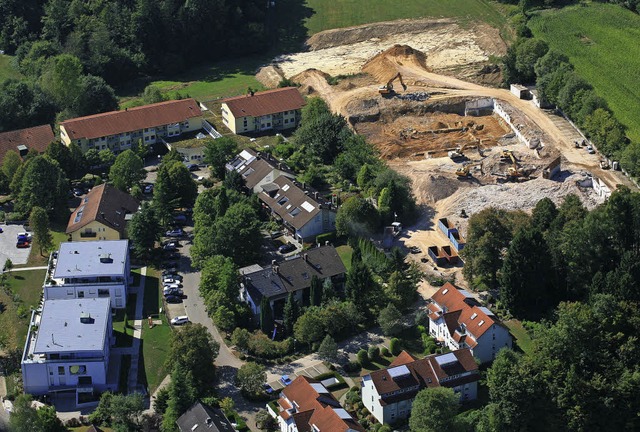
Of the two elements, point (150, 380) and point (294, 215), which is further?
point (294, 215)

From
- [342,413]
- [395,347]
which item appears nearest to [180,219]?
[395,347]

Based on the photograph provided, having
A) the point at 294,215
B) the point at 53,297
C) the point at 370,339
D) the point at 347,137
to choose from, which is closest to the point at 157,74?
the point at 347,137

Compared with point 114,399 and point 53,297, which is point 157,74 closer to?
point 53,297

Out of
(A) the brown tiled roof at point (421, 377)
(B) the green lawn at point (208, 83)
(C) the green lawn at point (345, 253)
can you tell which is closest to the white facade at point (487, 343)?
(A) the brown tiled roof at point (421, 377)

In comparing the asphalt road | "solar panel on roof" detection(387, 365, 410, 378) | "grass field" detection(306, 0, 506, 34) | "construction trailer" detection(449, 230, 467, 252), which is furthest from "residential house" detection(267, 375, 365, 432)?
"grass field" detection(306, 0, 506, 34)

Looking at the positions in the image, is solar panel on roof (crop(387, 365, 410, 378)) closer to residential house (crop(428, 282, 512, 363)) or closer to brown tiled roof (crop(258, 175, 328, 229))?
residential house (crop(428, 282, 512, 363))

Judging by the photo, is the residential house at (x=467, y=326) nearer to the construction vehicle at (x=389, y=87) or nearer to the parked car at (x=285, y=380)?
the parked car at (x=285, y=380)
